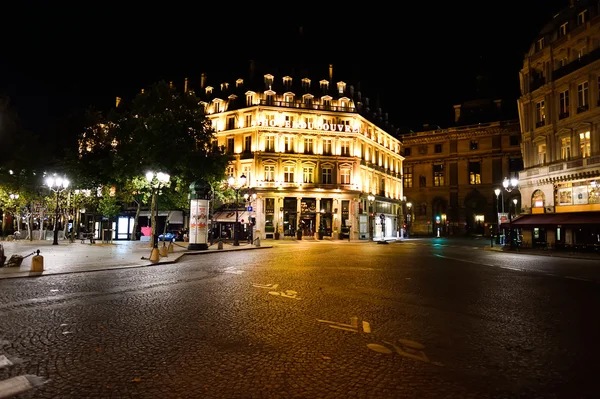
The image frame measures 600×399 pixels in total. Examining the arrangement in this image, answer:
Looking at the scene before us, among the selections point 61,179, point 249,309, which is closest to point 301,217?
point 61,179

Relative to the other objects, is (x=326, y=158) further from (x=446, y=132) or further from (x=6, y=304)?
(x=6, y=304)

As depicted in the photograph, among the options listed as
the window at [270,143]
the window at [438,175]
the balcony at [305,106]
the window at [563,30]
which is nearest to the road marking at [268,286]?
the window at [563,30]

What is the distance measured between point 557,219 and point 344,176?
28602 millimetres

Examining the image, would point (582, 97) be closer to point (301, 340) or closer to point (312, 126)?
point (312, 126)

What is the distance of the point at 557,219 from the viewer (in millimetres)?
31625

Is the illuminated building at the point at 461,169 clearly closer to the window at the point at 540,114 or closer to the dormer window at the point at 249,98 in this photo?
the window at the point at 540,114

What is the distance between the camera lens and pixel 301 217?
54406 millimetres

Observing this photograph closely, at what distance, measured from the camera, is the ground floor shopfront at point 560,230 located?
1171 inches

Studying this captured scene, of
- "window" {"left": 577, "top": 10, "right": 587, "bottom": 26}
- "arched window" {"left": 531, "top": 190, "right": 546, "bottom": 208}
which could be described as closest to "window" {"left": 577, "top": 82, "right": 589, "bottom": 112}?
"window" {"left": 577, "top": 10, "right": 587, "bottom": 26}

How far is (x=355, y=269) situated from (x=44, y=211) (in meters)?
45.2

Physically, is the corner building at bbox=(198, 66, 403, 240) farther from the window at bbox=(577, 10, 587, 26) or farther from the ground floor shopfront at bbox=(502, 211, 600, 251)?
the window at bbox=(577, 10, 587, 26)

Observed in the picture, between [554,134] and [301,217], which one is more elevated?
[554,134]

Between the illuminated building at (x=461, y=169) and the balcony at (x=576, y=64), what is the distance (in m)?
36.1

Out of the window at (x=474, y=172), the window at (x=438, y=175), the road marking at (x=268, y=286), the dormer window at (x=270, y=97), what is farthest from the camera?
the window at (x=438, y=175)
